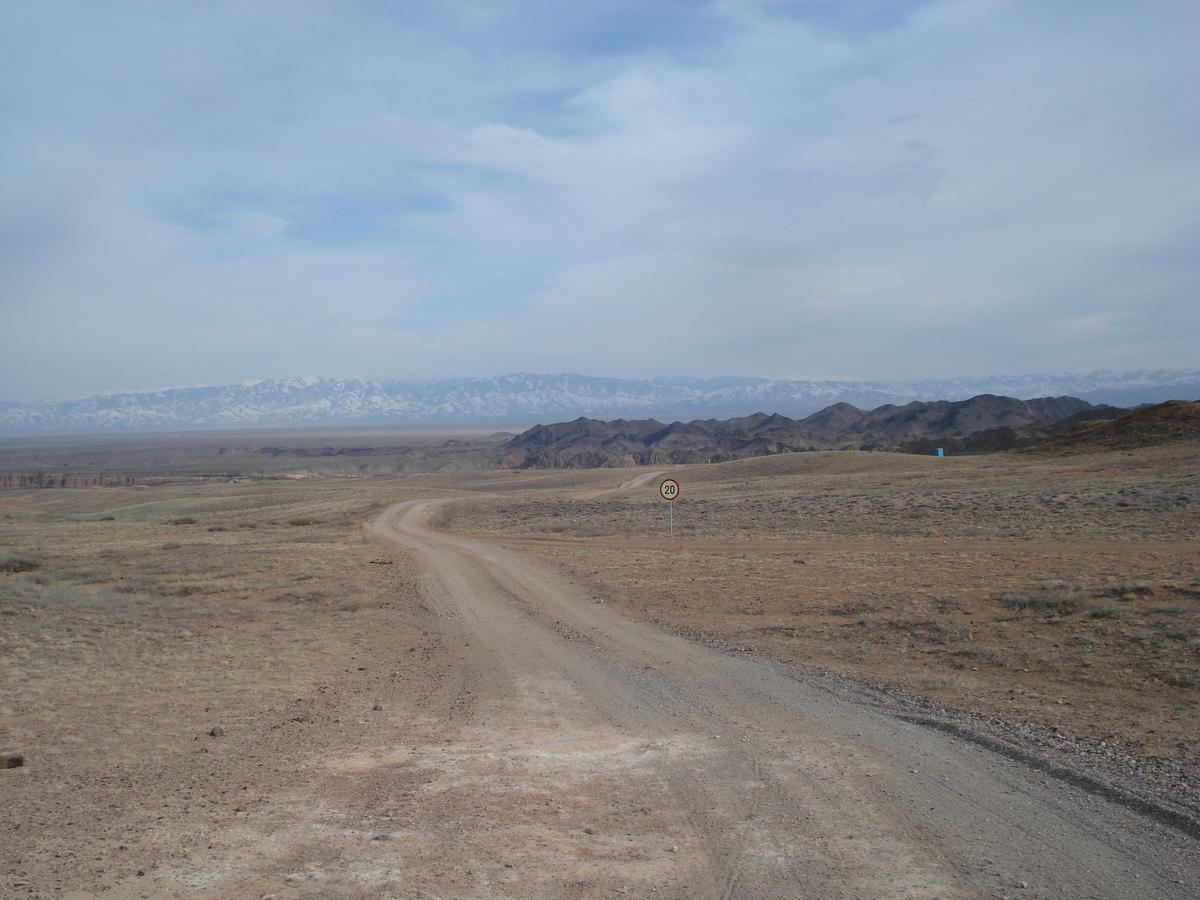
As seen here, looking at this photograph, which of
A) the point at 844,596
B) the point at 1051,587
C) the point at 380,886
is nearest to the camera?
the point at 380,886

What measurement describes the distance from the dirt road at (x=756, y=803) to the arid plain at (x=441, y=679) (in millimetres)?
61

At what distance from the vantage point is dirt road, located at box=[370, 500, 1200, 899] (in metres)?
4.99

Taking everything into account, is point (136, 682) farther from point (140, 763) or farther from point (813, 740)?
point (813, 740)

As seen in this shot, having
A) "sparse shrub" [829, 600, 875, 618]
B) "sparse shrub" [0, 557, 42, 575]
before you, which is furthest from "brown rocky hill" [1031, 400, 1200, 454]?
"sparse shrub" [0, 557, 42, 575]

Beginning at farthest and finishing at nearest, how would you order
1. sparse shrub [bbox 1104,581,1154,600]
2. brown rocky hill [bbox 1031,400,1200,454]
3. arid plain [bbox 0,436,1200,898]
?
brown rocky hill [bbox 1031,400,1200,454], sparse shrub [bbox 1104,581,1154,600], arid plain [bbox 0,436,1200,898]

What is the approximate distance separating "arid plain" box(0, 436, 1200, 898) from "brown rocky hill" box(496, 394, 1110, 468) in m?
78.4

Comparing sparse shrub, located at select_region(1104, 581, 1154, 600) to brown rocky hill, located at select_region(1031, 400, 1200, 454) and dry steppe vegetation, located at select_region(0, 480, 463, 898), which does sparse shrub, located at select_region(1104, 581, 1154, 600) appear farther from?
brown rocky hill, located at select_region(1031, 400, 1200, 454)

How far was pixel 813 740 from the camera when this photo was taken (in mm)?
7793

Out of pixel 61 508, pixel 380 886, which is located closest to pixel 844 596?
pixel 380 886

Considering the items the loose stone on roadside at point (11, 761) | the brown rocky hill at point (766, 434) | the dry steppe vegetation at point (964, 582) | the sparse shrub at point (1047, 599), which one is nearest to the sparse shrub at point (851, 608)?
the dry steppe vegetation at point (964, 582)

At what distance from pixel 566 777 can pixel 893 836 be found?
2.81 meters

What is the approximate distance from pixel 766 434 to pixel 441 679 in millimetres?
127234

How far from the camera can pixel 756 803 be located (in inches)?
246

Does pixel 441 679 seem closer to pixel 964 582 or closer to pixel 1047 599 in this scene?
pixel 1047 599
